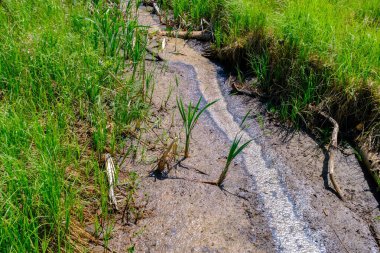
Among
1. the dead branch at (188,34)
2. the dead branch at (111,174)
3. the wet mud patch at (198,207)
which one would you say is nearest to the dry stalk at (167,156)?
the wet mud patch at (198,207)

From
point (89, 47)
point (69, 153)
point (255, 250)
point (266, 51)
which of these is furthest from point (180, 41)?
point (255, 250)

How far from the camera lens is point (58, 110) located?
121 inches

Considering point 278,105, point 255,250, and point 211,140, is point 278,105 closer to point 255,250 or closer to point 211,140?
point 211,140

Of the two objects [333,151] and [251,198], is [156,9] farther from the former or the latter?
[251,198]

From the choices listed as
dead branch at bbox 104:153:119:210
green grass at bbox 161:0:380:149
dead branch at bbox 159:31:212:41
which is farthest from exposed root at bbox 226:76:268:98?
dead branch at bbox 104:153:119:210

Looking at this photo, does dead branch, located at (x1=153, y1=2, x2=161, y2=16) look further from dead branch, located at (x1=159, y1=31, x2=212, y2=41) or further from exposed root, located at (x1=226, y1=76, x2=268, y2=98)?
exposed root, located at (x1=226, y1=76, x2=268, y2=98)

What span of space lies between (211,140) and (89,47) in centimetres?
123

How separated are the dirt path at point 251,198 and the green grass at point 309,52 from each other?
0.31 m

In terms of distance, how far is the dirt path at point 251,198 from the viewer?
104 inches

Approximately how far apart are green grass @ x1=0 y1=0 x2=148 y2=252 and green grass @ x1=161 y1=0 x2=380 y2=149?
990 mm

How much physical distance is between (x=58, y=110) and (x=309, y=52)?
80.9 inches

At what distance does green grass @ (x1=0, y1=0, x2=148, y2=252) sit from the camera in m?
2.30

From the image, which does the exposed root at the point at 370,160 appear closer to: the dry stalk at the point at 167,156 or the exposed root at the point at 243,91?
the exposed root at the point at 243,91

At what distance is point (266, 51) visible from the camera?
4008 millimetres
